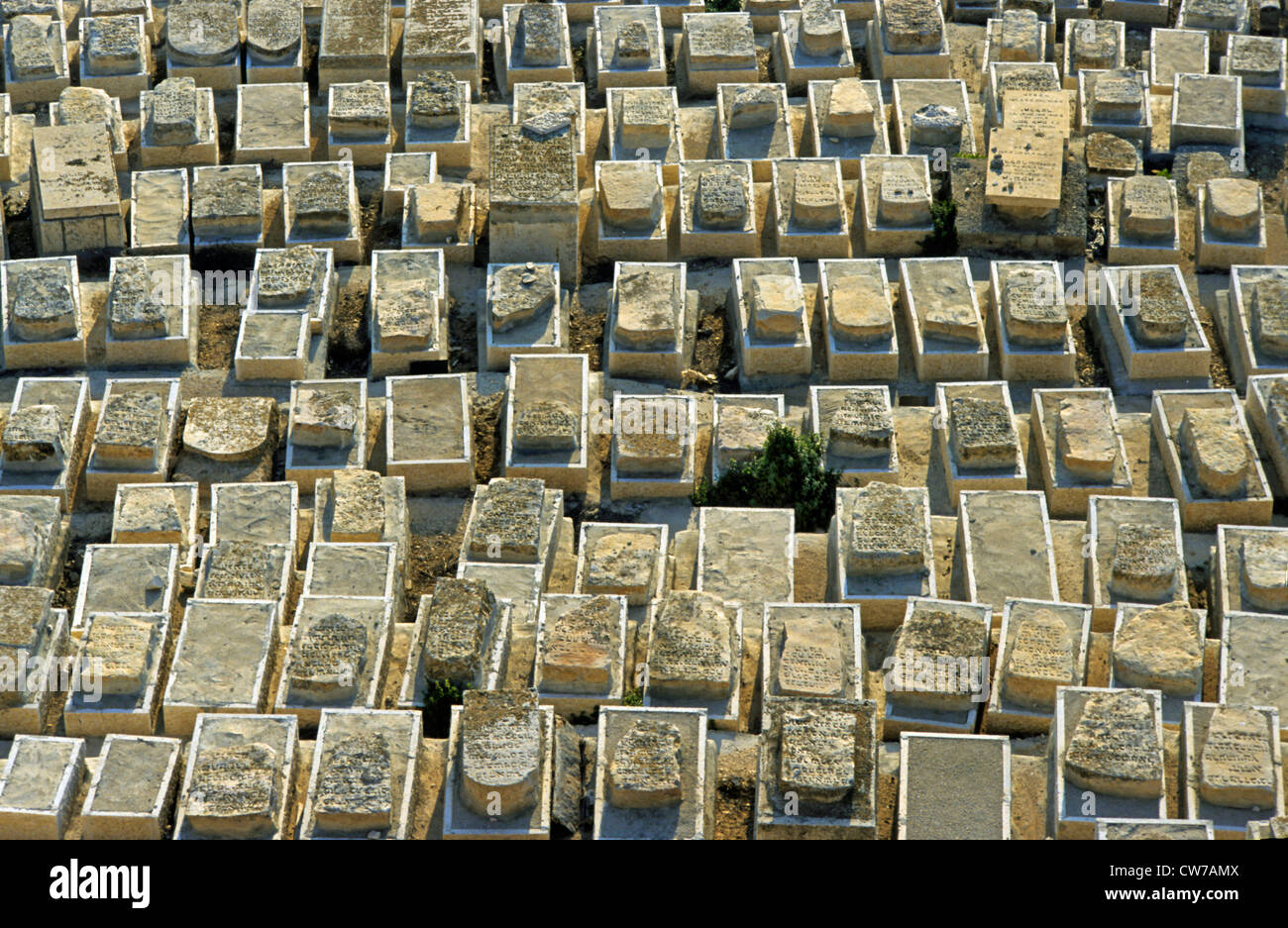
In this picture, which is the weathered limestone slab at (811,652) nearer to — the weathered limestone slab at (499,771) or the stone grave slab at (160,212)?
the weathered limestone slab at (499,771)

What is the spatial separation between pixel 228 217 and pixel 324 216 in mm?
1599

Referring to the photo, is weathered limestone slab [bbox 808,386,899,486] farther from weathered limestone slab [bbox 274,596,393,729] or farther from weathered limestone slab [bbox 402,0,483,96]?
weathered limestone slab [bbox 402,0,483,96]

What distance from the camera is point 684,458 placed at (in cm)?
2873

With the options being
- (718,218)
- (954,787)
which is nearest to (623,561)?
(954,787)

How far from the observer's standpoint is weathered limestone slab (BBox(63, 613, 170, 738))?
977 inches

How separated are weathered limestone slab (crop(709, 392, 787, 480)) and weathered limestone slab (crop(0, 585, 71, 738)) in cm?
951

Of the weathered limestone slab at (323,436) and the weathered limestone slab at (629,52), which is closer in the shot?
the weathered limestone slab at (323,436)

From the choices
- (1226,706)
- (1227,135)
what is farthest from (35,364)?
(1227,135)

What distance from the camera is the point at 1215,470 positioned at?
2781cm

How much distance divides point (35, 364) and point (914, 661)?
588 inches

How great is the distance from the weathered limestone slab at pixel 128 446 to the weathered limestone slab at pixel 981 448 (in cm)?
1153

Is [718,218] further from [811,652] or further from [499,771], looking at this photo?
[499,771]

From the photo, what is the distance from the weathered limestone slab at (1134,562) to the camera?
26.3 m

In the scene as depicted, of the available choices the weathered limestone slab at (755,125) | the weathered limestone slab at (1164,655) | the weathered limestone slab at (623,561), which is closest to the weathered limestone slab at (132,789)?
the weathered limestone slab at (623,561)
